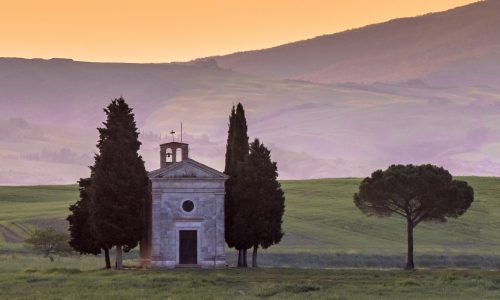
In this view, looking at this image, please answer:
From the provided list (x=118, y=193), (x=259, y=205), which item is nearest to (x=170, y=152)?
(x=118, y=193)

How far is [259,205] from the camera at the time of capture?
10238 cm

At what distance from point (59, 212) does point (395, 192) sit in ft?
213

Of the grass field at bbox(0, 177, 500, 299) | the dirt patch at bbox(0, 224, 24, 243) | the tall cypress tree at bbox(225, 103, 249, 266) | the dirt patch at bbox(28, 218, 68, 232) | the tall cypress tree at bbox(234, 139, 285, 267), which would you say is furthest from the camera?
the dirt patch at bbox(28, 218, 68, 232)

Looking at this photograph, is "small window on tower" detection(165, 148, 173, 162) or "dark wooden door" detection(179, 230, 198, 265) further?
"small window on tower" detection(165, 148, 173, 162)

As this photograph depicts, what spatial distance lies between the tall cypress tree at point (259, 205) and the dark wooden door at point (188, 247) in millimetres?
3621

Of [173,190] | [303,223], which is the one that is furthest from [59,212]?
[173,190]

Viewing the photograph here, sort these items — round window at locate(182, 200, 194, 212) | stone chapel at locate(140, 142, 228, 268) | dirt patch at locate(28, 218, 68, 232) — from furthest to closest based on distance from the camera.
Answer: dirt patch at locate(28, 218, 68, 232), round window at locate(182, 200, 194, 212), stone chapel at locate(140, 142, 228, 268)

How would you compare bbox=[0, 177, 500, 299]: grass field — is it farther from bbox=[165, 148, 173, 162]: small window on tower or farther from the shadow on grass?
bbox=[165, 148, 173, 162]: small window on tower

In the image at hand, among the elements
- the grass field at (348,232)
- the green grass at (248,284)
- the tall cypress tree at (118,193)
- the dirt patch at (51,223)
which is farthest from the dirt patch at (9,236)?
the green grass at (248,284)

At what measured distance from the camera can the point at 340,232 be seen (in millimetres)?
146000

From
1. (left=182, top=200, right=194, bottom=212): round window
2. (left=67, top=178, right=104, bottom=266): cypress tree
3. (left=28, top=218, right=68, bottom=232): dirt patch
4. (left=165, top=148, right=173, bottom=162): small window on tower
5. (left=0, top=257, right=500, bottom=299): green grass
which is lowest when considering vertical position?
(left=0, top=257, right=500, bottom=299): green grass

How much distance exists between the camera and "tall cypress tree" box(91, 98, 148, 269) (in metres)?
99.6

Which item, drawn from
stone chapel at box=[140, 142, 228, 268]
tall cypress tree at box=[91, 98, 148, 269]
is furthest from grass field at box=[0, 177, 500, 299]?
stone chapel at box=[140, 142, 228, 268]

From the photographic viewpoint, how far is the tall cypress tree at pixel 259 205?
102312mm
